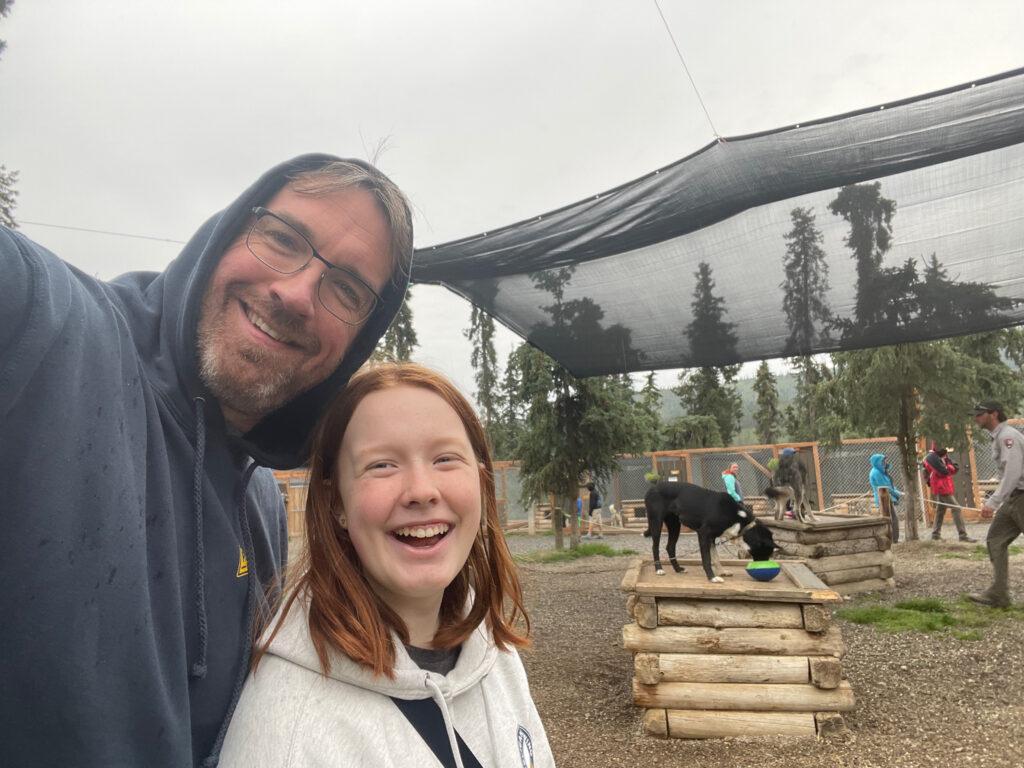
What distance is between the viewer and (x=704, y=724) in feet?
13.4

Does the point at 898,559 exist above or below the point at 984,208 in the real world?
below

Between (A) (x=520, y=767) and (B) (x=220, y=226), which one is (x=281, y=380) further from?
(A) (x=520, y=767)

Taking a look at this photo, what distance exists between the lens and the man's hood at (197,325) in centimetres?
108

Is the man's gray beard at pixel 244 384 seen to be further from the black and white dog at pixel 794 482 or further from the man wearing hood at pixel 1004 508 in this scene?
the black and white dog at pixel 794 482

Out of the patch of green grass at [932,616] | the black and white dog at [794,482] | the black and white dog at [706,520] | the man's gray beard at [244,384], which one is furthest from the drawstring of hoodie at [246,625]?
the black and white dog at [794,482]

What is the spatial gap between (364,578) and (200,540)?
310mm

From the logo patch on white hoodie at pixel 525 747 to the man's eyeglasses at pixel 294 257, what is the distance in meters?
0.91

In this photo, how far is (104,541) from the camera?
80 cm

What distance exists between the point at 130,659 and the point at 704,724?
4.15m

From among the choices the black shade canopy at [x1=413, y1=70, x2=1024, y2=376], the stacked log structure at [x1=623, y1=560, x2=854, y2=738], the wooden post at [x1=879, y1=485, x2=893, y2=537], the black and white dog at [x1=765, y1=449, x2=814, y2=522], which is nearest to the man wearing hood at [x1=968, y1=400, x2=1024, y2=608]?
the black shade canopy at [x1=413, y1=70, x2=1024, y2=376]

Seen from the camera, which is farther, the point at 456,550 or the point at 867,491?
the point at 867,491

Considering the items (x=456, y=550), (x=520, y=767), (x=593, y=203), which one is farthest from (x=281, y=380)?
(x=593, y=203)

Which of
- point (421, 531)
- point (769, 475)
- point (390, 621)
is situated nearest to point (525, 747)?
point (390, 621)

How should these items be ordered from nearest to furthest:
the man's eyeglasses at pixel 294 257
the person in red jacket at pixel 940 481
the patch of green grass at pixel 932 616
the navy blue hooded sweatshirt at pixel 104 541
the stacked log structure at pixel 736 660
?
the navy blue hooded sweatshirt at pixel 104 541, the man's eyeglasses at pixel 294 257, the stacked log structure at pixel 736 660, the patch of green grass at pixel 932 616, the person in red jacket at pixel 940 481
